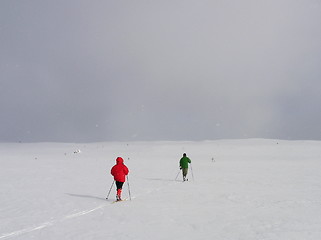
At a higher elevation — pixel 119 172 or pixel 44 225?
pixel 119 172

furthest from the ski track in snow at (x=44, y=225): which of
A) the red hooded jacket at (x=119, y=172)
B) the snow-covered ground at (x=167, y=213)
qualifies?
the red hooded jacket at (x=119, y=172)

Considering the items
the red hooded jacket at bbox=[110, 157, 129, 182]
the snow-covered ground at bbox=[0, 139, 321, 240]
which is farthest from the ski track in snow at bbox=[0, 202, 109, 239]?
the red hooded jacket at bbox=[110, 157, 129, 182]

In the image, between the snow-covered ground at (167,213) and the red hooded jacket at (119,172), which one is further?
the red hooded jacket at (119,172)

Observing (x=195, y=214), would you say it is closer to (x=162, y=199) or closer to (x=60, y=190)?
(x=162, y=199)

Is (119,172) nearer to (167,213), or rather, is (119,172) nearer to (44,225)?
(167,213)

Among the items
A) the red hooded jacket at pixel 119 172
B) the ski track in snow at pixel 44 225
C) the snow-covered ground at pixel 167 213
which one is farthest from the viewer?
the red hooded jacket at pixel 119 172

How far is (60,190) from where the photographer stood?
16625mm

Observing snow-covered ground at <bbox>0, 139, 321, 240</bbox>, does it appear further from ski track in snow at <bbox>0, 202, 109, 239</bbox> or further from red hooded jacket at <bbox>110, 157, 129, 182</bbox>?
red hooded jacket at <bbox>110, 157, 129, 182</bbox>

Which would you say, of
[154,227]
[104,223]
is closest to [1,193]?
[104,223]

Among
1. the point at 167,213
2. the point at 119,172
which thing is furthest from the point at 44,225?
the point at 119,172

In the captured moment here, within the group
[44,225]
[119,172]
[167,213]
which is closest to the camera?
[44,225]

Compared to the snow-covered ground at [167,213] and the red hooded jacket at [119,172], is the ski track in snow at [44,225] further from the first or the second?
the red hooded jacket at [119,172]

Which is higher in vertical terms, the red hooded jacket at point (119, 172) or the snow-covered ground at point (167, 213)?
the red hooded jacket at point (119, 172)

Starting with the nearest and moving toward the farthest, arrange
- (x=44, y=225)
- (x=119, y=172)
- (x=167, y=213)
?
(x=44, y=225) < (x=167, y=213) < (x=119, y=172)
